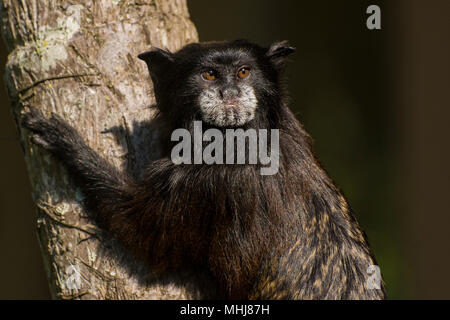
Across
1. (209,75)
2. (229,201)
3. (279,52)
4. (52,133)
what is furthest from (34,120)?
(279,52)

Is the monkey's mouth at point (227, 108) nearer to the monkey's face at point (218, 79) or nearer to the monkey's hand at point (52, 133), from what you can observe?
the monkey's face at point (218, 79)

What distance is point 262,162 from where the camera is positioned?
4.04 m

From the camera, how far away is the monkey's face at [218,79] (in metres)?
3.98

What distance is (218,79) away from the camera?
4.08m

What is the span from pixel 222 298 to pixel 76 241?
1.15m

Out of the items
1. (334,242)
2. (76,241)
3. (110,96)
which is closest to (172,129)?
(110,96)

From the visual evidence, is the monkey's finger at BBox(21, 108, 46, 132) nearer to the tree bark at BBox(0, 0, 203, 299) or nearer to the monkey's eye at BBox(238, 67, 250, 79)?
the tree bark at BBox(0, 0, 203, 299)

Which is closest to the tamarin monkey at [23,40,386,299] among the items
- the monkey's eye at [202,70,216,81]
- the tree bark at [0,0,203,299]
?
the monkey's eye at [202,70,216,81]

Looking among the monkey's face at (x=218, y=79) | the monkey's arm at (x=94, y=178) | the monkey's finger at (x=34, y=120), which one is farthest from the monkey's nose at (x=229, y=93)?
the monkey's finger at (x=34, y=120)

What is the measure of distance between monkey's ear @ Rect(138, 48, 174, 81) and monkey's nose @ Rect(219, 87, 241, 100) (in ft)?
1.81

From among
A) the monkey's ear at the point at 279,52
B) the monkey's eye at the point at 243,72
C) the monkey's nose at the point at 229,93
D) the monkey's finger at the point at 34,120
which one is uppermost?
the monkey's ear at the point at 279,52

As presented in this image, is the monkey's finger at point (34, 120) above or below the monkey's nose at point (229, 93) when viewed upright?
below

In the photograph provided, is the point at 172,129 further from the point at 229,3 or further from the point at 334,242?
the point at 229,3

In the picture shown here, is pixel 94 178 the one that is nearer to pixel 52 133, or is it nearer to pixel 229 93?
pixel 52 133
